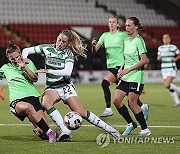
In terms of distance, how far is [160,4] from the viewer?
1485 inches

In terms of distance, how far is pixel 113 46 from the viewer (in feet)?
38.3

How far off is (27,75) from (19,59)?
0.31 m

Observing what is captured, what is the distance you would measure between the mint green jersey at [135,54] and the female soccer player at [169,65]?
21.0 feet

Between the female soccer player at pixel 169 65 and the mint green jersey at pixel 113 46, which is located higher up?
the mint green jersey at pixel 113 46

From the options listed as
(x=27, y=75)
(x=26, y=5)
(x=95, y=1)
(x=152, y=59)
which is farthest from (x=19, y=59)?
(x=95, y=1)

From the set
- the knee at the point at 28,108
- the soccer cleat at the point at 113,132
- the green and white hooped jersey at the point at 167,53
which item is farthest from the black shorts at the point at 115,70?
the green and white hooped jersey at the point at 167,53

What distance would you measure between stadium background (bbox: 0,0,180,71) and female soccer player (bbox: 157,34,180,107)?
38.5 ft

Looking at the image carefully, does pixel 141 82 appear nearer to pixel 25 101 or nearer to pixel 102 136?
pixel 102 136

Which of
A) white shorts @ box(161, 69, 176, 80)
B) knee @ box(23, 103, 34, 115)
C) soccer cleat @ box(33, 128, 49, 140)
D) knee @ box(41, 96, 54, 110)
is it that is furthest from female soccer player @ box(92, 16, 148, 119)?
white shorts @ box(161, 69, 176, 80)

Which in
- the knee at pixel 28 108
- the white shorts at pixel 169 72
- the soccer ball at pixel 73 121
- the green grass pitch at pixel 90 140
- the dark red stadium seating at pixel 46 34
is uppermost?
the knee at pixel 28 108

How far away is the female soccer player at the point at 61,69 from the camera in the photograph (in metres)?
8.47

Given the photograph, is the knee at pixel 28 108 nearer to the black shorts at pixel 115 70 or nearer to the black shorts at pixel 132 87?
the black shorts at pixel 132 87

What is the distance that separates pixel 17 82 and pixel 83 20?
2555 centimetres

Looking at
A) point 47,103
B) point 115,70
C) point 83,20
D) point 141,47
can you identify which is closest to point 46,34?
point 83,20
